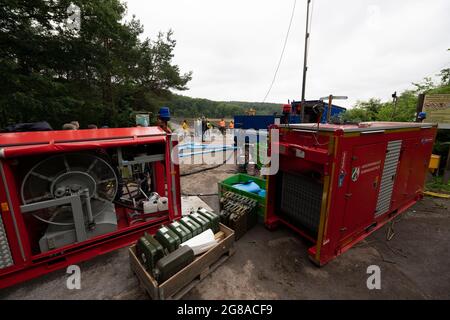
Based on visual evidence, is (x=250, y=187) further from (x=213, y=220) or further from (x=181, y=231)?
(x=181, y=231)

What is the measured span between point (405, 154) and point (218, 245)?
3966 millimetres

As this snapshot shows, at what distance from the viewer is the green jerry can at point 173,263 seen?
2.22 meters

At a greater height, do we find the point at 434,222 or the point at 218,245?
the point at 218,245

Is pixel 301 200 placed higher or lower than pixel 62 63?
lower

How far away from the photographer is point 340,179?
263 cm

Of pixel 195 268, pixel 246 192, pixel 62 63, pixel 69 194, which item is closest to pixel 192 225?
pixel 195 268

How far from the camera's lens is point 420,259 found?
3109mm

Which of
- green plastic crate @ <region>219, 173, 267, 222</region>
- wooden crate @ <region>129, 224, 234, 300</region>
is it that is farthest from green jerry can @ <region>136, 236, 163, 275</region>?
green plastic crate @ <region>219, 173, 267, 222</region>

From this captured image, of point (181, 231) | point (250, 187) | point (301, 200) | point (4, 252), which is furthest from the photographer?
point (250, 187)

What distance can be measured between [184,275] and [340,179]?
7.81 ft

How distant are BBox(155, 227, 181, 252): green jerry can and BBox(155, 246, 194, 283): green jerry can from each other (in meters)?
0.11

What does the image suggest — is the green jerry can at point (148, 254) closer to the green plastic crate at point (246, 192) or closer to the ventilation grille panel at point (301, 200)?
the green plastic crate at point (246, 192)
